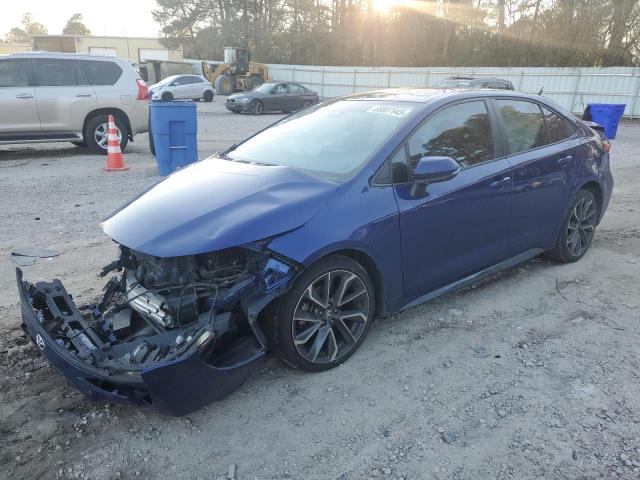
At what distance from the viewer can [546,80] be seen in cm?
2447

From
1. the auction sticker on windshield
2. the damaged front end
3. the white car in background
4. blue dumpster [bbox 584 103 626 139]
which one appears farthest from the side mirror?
the white car in background

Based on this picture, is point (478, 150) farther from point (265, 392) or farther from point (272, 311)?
point (265, 392)

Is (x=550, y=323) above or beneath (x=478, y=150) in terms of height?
beneath

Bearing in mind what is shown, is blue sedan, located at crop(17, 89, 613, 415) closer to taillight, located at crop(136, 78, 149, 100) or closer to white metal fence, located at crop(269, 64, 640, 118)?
taillight, located at crop(136, 78, 149, 100)

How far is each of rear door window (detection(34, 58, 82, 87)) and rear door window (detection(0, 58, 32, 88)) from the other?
0.59ft

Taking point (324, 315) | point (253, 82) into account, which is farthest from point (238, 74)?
point (324, 315)

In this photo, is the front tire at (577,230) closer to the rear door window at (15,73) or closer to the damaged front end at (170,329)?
the damaged front end at (170,329)

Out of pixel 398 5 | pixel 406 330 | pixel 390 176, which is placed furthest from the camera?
pixel 398 5

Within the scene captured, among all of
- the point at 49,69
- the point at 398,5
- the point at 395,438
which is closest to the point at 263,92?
the point at 49,69

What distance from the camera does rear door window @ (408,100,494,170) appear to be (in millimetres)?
3541

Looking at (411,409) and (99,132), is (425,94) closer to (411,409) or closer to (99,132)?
(411,409)

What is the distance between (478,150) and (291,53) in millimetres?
43037

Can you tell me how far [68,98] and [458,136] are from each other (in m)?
8.63

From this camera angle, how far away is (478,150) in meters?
3.90
